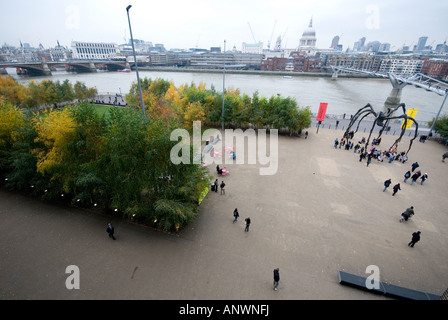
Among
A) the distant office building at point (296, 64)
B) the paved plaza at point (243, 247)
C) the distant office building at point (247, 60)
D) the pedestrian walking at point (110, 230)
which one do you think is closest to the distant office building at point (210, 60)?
the distant office building at point (247, 60)

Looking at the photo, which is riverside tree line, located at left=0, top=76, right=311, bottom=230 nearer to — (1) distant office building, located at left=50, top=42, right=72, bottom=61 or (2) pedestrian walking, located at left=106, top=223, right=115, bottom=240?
(2) pedestrian walking, located at left=106, top=223, right=115, bottom=240

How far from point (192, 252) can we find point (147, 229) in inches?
133

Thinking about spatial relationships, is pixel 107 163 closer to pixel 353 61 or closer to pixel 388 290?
pixel 388 290

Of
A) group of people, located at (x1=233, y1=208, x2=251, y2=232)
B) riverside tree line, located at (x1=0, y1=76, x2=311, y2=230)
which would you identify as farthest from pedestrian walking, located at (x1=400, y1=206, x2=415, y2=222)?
riverside tree line, located at (x1=0, y1=76, x2=311, y2=230)

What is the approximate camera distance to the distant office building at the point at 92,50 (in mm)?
166000

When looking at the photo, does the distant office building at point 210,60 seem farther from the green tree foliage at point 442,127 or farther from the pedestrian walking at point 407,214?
the pedestrian walking at point 407,214

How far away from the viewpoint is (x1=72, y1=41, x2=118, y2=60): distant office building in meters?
166

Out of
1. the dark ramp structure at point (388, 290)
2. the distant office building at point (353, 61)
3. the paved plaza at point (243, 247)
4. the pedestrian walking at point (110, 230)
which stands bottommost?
the paved plaza at point (243, 247)

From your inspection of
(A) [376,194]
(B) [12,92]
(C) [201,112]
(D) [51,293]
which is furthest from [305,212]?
(B) [12,92]

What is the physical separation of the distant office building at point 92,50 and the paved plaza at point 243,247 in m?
198

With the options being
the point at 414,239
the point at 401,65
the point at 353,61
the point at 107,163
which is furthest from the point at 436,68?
the point at 107,163

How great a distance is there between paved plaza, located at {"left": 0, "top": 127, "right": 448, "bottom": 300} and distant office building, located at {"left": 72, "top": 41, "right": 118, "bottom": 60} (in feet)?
650

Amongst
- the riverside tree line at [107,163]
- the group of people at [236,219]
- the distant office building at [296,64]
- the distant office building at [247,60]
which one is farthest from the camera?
the distant office building at [247,60]
